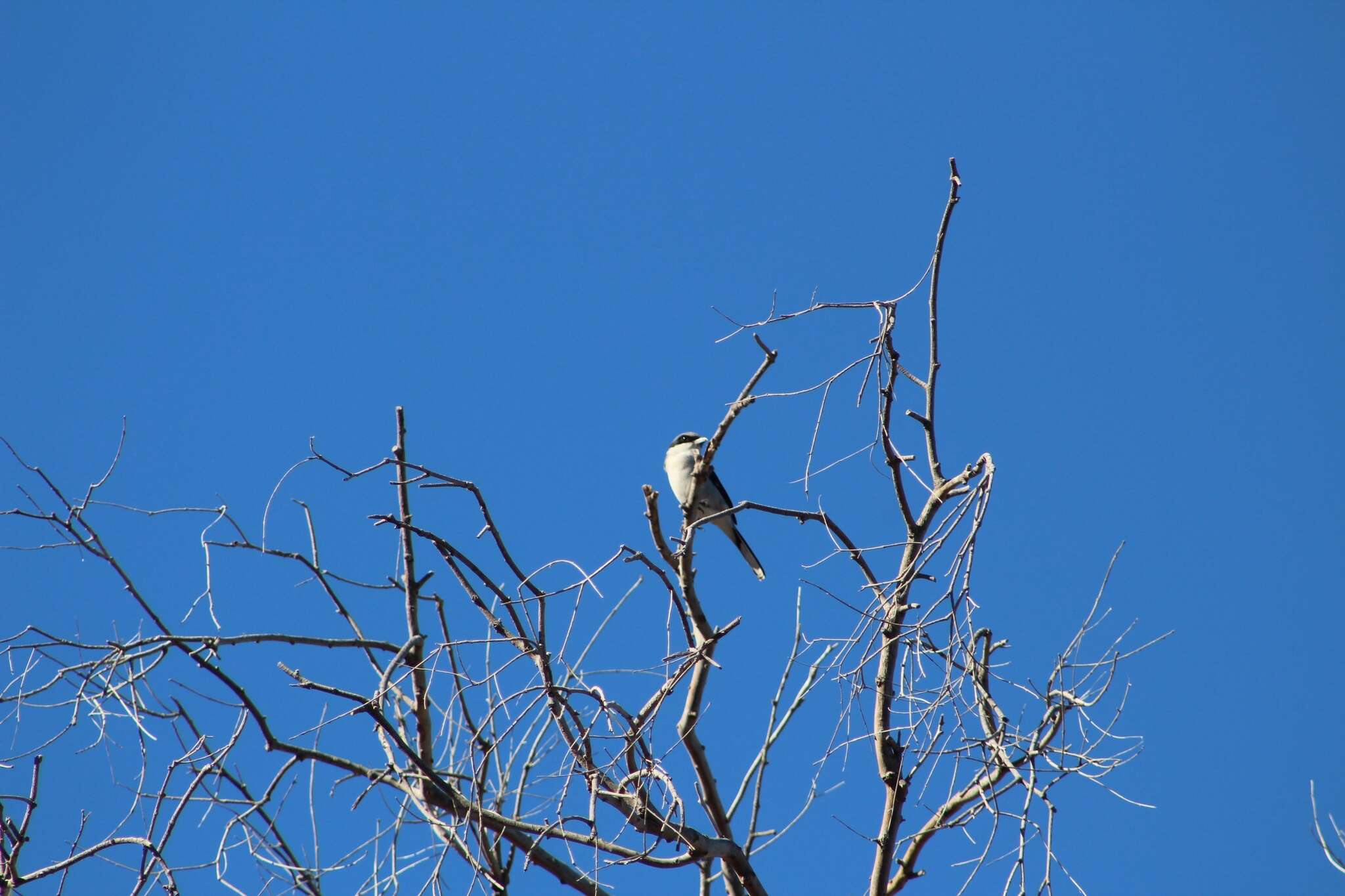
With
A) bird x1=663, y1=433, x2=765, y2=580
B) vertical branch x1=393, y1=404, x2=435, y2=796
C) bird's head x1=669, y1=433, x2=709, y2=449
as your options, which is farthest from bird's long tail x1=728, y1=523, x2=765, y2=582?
vertical branch x1=393, y1=404, x2=435, y2=796

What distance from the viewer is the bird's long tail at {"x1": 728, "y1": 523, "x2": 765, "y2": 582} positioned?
7.20m

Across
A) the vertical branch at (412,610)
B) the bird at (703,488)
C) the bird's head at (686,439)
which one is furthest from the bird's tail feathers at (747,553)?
the vertical branch at (412,610)

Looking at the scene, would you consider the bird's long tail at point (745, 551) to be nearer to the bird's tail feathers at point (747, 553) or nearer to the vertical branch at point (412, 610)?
the bird's tail feathers at point (747, 553)

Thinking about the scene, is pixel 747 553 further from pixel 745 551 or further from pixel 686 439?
pixel 686 439

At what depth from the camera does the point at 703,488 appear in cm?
682

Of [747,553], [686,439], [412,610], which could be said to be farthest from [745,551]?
[412,610]

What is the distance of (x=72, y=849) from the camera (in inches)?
132

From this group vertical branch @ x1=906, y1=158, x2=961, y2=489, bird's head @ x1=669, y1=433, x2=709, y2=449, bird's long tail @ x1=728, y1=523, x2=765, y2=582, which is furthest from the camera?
bird's head @ x1=669, y1=433, x2=709, y2=449

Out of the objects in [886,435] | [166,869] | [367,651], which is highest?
[886,435]

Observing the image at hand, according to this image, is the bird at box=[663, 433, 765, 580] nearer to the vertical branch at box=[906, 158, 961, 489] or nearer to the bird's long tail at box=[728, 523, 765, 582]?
the bird's long tail at box=[728, 523, 765, 582]

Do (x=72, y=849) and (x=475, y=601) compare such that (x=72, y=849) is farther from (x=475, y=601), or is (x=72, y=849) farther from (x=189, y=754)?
(x=475, y=601)

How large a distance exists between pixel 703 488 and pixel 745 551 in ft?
2.14

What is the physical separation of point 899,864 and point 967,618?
116 cm

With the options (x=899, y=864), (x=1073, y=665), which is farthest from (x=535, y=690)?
(x=1073, y=665)
